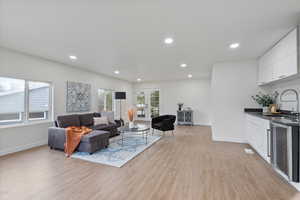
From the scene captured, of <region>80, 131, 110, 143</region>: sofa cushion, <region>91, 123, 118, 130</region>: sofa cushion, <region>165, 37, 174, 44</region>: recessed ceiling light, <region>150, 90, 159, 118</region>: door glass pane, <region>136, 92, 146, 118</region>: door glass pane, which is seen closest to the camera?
<region>165, 37, 174, 44</region>: recessed ceiling light

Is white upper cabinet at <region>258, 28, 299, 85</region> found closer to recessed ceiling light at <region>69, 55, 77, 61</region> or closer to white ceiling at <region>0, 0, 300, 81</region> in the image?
white ceiling at <region>0, 0, 300, 81</region>

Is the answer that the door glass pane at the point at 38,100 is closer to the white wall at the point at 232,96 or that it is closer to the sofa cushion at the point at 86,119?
the sofa cushion at the point at 86,119

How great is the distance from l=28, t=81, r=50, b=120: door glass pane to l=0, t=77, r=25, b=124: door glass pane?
0.21 m

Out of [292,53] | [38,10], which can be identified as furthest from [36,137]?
[292,53]

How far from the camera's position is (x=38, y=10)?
6.45 ft

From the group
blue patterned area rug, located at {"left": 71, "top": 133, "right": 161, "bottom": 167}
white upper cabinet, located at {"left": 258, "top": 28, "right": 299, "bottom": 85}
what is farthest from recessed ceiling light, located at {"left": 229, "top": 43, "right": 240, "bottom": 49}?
blue patterned area rug, located at {"left": 71, "top": 133, "right": 161, "bottom": 167}

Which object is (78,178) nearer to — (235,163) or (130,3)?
(130,3)

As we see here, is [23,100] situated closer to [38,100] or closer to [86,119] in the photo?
[38,100]

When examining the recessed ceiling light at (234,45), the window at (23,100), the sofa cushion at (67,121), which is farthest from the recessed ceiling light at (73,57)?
the recessed ceiling light at (234,45)

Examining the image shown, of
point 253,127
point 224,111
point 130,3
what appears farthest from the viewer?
point 224,111

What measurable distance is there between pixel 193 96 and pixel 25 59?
7.03 meters

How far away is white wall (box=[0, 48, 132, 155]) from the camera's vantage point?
3.40 metres

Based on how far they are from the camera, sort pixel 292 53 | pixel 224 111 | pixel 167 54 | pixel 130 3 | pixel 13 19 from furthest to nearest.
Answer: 1. pixel 224 111
2. pixel 167 54
3. pixel 292 53
4. pixel 13 19
5. pixel 130 3

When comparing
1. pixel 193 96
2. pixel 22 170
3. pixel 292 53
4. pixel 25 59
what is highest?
pixel 25 59
